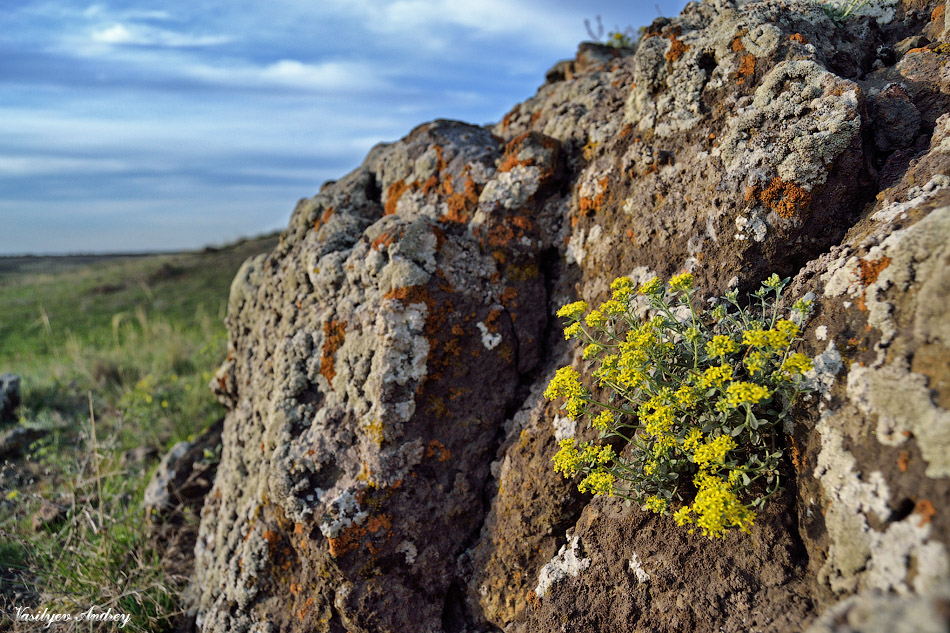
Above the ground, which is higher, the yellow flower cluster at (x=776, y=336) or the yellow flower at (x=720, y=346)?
the yellow flower cluster at (x=776, y=336)

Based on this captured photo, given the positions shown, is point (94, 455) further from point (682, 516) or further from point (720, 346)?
point (720, 346)

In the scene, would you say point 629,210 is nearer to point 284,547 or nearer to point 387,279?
point 387,279

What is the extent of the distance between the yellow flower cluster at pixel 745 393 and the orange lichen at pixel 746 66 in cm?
213

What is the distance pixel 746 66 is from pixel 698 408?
7.17 feet

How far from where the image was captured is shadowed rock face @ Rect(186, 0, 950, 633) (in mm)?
2314

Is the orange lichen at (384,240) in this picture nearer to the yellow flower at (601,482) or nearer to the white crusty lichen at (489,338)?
the white crusty lichen at (489,338)

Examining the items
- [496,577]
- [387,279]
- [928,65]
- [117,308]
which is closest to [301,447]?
[387,279]

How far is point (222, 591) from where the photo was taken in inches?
153

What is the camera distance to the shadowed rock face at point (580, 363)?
2314 mm

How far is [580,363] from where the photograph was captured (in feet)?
11.3

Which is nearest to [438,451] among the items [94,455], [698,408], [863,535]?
[698,408]

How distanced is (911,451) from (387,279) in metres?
2.79

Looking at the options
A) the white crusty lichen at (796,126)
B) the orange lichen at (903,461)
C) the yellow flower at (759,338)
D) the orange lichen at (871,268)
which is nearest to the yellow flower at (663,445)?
the yellow flower at (759,338)

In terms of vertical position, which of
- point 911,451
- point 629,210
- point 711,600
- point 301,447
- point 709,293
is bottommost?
point 711,600
